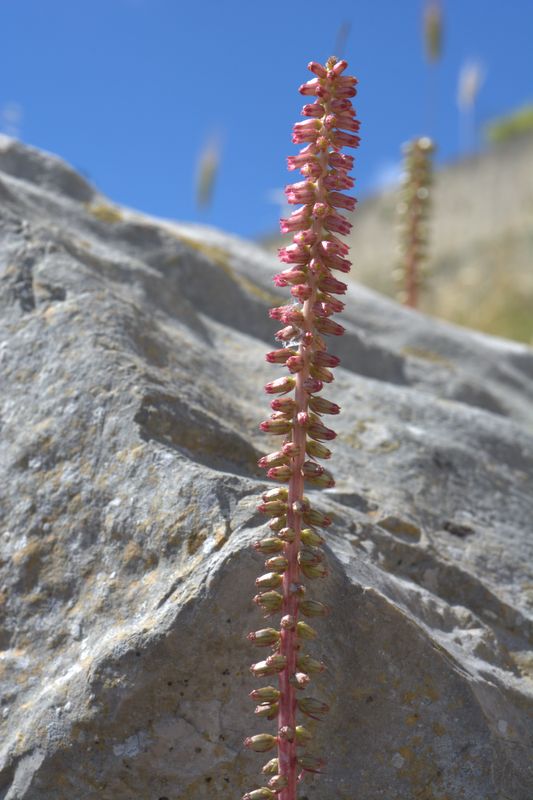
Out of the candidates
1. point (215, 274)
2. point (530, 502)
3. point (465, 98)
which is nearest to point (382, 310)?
point (215, 274)

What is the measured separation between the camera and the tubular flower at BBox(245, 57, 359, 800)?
97.3 inches

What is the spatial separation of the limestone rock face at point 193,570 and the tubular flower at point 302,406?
52cm

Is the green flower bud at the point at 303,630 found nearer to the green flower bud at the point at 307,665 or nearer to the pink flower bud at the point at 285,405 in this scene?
the green flower bud at the point at 307,665

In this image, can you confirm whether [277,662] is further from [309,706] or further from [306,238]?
[306,238]

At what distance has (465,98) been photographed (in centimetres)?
1622

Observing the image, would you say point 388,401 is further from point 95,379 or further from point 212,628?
point 212,628

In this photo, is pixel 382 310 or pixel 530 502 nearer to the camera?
pixel 530 502

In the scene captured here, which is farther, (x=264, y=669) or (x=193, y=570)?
(x=193, y=570)

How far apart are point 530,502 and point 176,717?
249 centimetres

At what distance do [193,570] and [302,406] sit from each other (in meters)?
0.86

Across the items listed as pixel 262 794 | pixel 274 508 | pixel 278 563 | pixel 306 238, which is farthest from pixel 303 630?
pixel 306 238

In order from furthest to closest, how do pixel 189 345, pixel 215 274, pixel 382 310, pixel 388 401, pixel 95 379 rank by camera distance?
pixel 382 310 → pixel 215 274 → pixel 388 401 → pixel 189 345 → pixel 95 379

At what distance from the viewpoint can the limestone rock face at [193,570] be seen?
2986 mm

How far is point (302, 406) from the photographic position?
2525 mm
